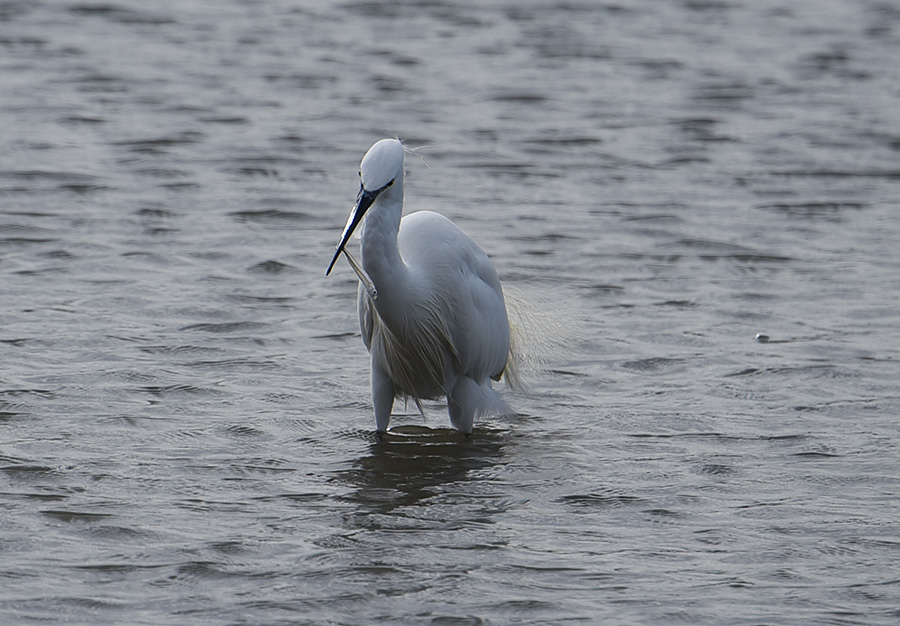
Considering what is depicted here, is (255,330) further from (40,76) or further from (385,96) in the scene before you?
(40,76)

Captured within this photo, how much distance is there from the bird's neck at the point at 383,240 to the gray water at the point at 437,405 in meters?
0.65

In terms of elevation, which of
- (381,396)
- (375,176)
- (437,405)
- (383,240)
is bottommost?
(437,405)

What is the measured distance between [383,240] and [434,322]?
584mm

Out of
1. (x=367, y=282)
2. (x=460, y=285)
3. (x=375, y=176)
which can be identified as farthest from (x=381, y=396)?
(x=375, y=176)

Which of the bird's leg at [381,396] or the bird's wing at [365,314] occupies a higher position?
the bird's wing at [365,314]

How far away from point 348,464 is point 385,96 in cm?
593

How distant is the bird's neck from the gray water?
2.13 ft

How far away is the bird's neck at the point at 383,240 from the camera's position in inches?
167

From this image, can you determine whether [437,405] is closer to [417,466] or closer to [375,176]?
[417,466]

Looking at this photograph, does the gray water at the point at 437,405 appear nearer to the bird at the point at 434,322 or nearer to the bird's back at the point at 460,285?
the bird at the point at 434,322

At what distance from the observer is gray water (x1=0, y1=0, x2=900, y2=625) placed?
382 centimetres

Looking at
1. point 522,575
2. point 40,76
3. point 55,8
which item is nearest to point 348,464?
point 522,575

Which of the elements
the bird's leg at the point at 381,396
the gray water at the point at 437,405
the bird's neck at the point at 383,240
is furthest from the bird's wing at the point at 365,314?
the bird's neck at the point at 383,240

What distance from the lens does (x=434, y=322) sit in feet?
15.8
